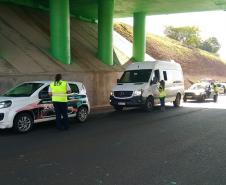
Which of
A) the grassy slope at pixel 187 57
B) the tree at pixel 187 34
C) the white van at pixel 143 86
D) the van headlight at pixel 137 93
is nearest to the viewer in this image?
the van headlight at pixel 137 93

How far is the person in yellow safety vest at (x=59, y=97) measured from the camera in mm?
11797

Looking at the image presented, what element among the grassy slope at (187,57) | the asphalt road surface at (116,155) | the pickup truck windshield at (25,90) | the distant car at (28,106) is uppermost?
the grassy slope at (187,57)

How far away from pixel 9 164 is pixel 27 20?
59.9 feet

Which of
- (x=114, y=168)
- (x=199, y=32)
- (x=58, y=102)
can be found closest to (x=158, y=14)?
(x=58, y=102)

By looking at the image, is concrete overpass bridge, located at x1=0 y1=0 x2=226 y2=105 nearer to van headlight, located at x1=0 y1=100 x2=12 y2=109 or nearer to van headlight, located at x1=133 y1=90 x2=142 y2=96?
van headlight, located at x1=133 y1=90 x2=142 y2=96

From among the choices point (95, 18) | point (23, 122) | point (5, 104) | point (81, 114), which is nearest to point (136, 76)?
point (81, 114)

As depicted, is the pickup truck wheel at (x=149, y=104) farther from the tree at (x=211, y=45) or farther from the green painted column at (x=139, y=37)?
the tree at (x=211, y=45)

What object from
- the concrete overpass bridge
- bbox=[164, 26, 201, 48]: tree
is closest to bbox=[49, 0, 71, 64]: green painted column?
the concrete overpass bridge

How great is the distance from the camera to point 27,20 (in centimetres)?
2419

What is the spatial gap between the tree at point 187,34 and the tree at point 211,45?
308 cm

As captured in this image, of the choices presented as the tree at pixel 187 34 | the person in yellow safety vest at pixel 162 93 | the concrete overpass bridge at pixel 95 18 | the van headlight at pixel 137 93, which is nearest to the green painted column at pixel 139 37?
the concrete overpass bridge at pixel 95 18

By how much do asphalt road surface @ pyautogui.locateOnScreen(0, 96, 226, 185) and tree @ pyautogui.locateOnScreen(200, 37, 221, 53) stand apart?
74.5 meters

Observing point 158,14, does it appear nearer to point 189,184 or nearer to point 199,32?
point 189,184

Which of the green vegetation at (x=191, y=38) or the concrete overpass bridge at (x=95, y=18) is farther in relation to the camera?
the green vegetation at (x=191, y=38)
